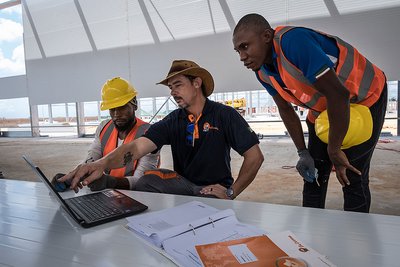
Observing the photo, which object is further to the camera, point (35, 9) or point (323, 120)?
point (35, 9)

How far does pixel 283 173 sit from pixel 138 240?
9.19 ft

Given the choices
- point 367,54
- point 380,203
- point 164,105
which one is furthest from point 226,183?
point 164,105

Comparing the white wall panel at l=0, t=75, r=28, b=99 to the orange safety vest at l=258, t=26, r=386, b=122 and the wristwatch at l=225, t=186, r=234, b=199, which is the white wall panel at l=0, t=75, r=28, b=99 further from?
the orange safety vest at l=258, t=26, r=386, b=122

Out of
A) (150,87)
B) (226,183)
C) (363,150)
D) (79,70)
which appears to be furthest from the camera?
(79,70)

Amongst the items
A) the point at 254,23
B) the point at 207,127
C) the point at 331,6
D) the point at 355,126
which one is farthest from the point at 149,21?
the point at 355,126

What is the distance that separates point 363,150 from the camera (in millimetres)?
1163

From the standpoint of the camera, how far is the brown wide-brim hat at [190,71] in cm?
149

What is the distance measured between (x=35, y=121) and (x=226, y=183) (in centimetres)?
868

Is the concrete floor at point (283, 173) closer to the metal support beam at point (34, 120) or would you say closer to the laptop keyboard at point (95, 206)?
the laptop keyboard at point (95, 206)

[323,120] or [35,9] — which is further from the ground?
[35,9]

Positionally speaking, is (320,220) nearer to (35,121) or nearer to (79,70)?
(79,70)

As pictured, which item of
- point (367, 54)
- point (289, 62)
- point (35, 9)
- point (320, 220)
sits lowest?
point (320, 220)

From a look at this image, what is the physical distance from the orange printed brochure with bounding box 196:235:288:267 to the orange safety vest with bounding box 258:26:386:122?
2.09 feet

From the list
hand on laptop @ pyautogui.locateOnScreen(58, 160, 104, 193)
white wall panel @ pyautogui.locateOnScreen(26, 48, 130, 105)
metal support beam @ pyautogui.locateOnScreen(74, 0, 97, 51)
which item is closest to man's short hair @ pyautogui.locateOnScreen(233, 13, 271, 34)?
hand on laptop @ pyautogui.locateOnScreen(58, 160, 104, 193)
